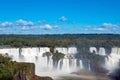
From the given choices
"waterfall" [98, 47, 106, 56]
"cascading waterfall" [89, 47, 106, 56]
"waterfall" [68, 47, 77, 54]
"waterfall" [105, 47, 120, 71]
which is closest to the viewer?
"waterfall" [68, 47, 77, 54]

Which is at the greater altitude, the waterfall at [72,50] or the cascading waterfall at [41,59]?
the waterfall at [72,50]

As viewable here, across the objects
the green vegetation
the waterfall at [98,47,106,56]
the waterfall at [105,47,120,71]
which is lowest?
the green vegetation

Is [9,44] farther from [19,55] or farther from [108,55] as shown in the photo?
[108,55]

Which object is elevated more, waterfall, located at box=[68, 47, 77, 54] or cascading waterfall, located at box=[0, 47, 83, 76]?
waterfall, located at box=[68, 47, 77, 54]

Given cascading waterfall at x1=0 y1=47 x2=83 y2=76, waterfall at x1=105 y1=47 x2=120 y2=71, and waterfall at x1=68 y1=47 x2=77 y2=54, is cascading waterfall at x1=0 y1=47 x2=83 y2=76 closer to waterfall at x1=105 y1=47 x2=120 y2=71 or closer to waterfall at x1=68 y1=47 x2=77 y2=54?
waterfall at x1=68 y1=47 x2=77 y2=54

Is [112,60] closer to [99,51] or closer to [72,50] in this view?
[99,51]

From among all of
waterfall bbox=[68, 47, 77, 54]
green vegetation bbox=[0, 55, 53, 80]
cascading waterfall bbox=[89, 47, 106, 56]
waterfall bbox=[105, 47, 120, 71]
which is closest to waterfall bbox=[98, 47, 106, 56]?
cascading waterfall bbox=[89, 47, 106, 56]

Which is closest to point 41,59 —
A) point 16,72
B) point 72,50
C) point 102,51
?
point 72,50

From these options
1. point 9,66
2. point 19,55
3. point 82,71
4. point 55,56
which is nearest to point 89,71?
point 82,71

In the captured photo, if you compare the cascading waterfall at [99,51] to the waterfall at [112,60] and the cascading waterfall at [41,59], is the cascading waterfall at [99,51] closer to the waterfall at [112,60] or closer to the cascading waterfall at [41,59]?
the waterfall at [112,60]

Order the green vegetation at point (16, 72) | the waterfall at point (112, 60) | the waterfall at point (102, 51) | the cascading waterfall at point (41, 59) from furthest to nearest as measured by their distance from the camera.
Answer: the waterfall at point (102, 51), the waterfall at point (112, 60), the cascading waterfall at point (41, 59), the green vegetation at point (16, 72)

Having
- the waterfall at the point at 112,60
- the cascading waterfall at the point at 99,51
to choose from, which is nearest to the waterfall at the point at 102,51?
the cascading waterfall at the point at 99,51
